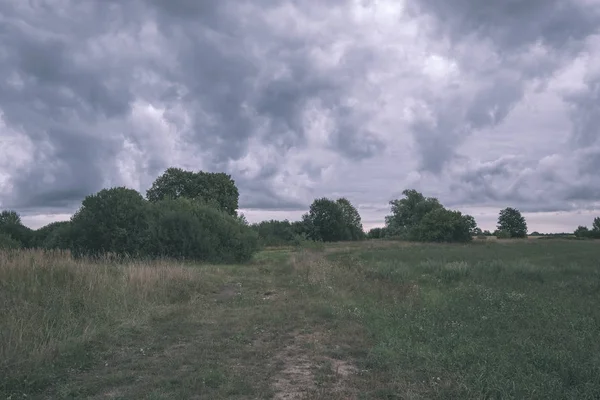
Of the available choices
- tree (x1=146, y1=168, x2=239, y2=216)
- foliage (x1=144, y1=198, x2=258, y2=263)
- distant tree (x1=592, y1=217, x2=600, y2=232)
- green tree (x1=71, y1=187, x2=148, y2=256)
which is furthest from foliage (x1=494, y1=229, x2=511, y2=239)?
green tree (x1=71, y1=187, x2=148, y2=256)

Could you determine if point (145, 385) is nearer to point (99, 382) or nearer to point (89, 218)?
point (99, 382)

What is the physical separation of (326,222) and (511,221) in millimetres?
47640

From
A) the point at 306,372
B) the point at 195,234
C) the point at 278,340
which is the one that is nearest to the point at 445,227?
the point at 195,234

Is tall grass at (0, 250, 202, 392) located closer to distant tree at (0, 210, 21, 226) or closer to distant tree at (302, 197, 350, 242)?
distant tree at (0, 210, 21, 226)

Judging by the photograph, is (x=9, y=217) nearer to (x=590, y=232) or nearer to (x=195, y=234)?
(x=195, y=234)

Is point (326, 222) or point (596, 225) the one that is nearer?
point (596, 225)

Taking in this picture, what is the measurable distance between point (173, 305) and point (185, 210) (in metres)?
25.1

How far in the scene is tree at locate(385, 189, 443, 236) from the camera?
348 feet

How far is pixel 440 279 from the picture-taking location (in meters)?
20.4

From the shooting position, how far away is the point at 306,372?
728 cm

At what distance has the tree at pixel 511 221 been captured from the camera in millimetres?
111438

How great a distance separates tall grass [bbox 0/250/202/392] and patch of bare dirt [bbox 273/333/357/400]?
3410 millimetres

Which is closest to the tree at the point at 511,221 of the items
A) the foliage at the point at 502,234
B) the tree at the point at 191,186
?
the foliage at the point at 502,234

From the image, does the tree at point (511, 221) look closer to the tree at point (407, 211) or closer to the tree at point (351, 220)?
the tree at point (407, 211)
